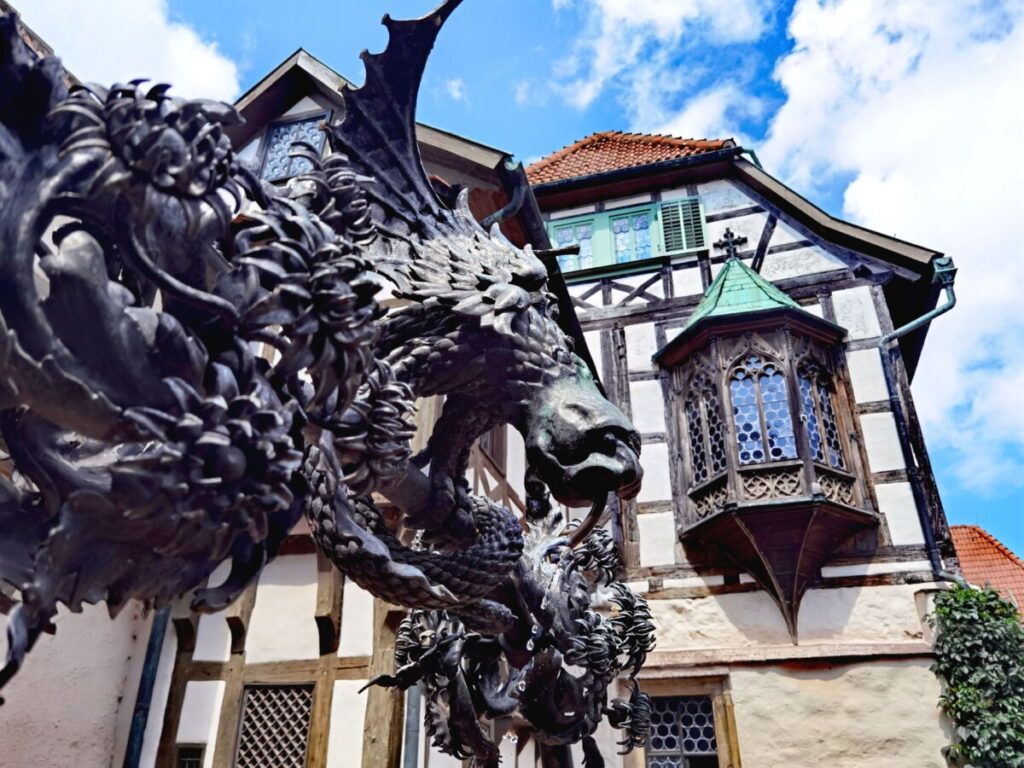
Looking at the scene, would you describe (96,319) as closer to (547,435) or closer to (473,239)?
(547,435)

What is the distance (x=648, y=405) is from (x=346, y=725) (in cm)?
581

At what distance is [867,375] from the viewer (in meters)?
9.70

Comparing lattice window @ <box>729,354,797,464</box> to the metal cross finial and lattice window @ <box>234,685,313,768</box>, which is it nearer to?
the metal cross finial

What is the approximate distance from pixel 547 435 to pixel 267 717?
5158 mm

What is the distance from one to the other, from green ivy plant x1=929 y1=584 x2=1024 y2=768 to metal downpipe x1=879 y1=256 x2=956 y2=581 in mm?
461

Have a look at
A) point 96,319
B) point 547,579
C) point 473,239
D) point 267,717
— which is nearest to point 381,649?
point 267,717

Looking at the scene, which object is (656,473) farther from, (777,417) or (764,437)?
(777,417)

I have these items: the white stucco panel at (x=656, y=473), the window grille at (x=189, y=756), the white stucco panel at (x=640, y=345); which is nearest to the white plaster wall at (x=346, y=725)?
the window grille at (x=189, y=756)

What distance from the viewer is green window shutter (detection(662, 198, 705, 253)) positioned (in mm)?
11181

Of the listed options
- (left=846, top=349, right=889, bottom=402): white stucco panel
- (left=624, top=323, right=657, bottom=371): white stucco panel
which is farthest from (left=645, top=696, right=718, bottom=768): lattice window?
(left=624, top=323, right=657, bottom=371): white stucco panel

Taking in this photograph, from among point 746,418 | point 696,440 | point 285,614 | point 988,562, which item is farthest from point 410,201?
point 988,562

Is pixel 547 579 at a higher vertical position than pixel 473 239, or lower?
lower

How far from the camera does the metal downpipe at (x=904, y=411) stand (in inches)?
338

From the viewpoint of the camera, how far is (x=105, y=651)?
6285 mm
